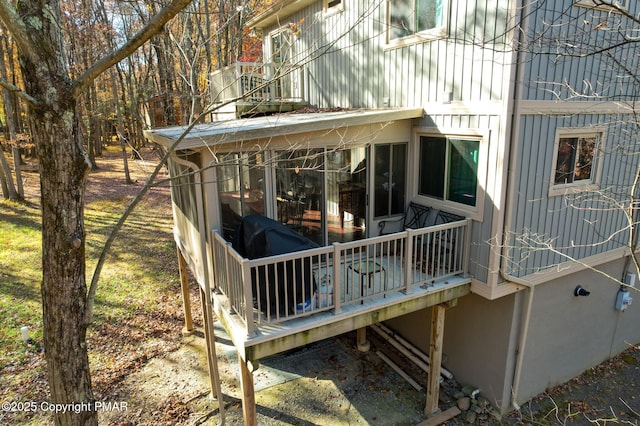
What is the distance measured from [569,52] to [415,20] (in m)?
2.49

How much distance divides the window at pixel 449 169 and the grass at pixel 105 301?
6.59 m

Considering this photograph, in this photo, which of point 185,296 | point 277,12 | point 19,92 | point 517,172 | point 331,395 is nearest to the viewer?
point 19,92

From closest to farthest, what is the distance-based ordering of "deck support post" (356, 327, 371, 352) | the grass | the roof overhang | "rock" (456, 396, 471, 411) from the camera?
1. "rock" (456, 396, 471, 411)
2. the grass
3. "deck support post" (356, 327, 371, 352)
4. the roof overhang

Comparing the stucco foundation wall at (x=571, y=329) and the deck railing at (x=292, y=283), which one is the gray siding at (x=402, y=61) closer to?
the deck railing at (x=292, y=283)

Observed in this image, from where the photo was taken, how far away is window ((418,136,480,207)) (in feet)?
20.7

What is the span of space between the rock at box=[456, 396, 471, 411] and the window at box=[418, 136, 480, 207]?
355 centimetres

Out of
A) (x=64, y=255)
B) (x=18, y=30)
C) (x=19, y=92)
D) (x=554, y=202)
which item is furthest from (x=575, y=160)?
(x=18, y=30)

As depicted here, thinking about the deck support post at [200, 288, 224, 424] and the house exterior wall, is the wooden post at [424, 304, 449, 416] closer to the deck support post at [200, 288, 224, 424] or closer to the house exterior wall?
the house exterior wall

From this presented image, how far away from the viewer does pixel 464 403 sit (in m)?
7.03

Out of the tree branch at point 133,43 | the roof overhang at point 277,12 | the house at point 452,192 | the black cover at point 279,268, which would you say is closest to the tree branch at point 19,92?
the tree branch at point 133,43

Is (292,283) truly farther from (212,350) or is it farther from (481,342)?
(481,342)

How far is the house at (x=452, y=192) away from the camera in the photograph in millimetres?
5410

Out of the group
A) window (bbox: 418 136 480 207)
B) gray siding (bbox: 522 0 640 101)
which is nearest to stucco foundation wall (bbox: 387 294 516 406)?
window (bbox: 418 136 480 207)

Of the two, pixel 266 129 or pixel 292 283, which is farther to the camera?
pixel 266 129
